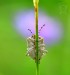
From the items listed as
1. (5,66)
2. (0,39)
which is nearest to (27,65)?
(5,66)

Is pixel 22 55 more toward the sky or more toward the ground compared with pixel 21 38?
more toward the ground

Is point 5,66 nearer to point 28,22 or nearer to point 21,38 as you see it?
point 21,38

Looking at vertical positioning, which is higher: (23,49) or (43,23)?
(43,23)

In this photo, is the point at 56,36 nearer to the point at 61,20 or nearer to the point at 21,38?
the point at 61,20

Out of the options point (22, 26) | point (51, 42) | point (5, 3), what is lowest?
point (51, 42)

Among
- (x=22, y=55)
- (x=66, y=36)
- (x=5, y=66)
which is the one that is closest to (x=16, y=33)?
(x=22, y=55)

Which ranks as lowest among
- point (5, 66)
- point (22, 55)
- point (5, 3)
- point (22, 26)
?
point (5, 66)
